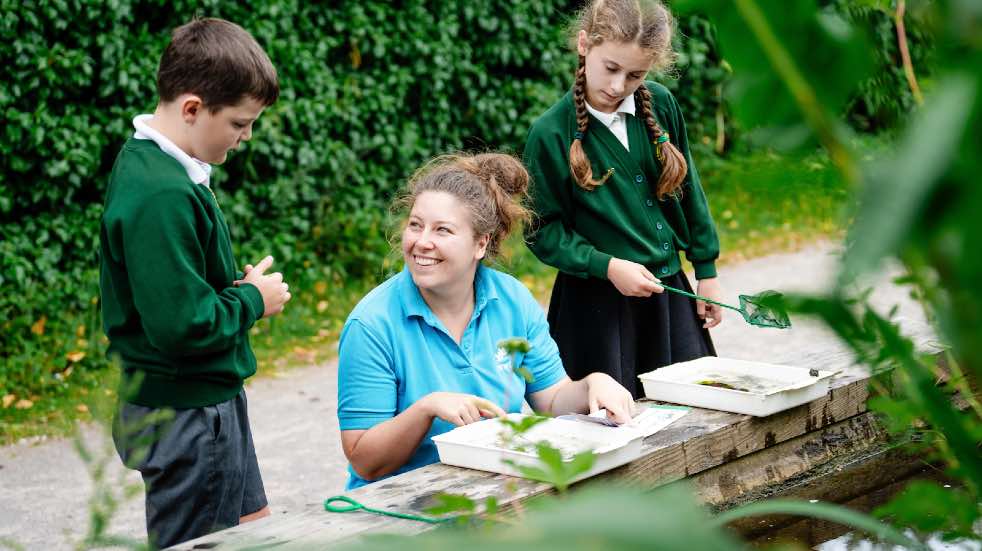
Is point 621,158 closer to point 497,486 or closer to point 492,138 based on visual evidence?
point 497,486

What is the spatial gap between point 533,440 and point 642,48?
1552 millimetres

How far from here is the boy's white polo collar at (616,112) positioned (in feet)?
12.3

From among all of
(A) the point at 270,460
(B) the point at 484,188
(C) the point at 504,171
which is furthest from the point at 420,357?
(A) the point at 270,460

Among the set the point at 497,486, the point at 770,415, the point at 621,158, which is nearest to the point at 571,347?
the point at 621,158

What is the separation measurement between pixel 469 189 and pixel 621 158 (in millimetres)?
760

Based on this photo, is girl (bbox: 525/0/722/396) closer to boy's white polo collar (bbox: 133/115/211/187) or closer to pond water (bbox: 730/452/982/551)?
pond water (bbox: 730/452/982/551)

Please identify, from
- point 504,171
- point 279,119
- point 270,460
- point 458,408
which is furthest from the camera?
point 279,119

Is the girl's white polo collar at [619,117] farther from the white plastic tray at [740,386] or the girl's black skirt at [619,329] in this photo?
the white plastic tray at [740,386]

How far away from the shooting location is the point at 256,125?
273 inches

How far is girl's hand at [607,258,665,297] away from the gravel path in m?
0.44

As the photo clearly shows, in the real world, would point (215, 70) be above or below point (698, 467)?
above

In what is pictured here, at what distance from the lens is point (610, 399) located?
273cm

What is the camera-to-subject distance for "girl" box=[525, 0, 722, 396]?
3621mm

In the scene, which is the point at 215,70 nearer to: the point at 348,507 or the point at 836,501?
the point at 348,507
